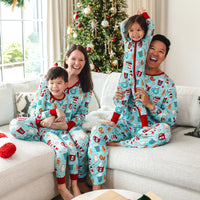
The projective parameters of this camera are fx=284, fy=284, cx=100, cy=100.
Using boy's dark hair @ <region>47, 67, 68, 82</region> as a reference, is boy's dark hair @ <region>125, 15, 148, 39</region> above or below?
above

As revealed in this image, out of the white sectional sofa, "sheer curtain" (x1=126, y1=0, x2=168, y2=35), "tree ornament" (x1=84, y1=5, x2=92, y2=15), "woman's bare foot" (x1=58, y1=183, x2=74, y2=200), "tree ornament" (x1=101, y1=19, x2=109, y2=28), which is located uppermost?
"sheer curtain" (x1=126, y1=0, x2=168, y2=35)

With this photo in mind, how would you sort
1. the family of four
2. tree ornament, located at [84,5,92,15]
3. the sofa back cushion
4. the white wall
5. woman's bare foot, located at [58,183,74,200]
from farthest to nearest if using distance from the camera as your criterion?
the white wall → tree ornament, located at [84,5,92,15] → the sofa back cushion → the family of four → woman's bare foot, located at [58,183,74,200]

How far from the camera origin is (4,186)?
164cm

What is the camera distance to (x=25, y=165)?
5.79ft

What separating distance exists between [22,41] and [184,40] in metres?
2.69

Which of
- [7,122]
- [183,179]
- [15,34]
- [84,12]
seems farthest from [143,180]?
[15,34]

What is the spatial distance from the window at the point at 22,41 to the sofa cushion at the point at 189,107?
7.44ft

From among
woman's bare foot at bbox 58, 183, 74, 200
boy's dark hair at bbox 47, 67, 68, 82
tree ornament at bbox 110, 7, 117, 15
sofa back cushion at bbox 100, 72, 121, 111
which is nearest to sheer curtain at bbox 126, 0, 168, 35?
tree ornament at bbox 110, 7, 117, 15

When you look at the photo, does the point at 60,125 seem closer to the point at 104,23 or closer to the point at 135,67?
the point at 135,67

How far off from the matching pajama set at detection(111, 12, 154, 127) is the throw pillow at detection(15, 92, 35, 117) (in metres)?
0.83

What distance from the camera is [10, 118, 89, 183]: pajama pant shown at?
1.93m

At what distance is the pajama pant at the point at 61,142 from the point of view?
193cm

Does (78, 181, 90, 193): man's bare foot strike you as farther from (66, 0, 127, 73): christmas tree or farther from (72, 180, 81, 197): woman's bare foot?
(66, 0, 127, 73): christmas tree

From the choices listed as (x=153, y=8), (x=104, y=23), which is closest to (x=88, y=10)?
(x=104, y=23)
